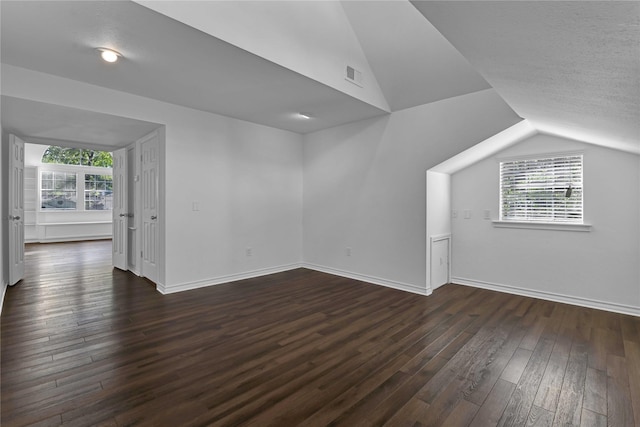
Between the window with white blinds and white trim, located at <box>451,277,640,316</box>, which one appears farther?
the window with white blinds

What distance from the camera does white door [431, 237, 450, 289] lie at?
169 inches

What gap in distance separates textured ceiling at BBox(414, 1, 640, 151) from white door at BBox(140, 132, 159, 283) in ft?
13.6

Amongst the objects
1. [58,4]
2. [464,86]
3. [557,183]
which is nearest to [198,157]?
[58,4]

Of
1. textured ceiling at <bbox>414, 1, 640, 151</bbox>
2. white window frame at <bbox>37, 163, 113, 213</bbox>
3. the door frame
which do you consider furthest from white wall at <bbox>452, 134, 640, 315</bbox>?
white window frame at <bbox>37, 163, 113, 213</bbox>

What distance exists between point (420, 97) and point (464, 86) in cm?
56

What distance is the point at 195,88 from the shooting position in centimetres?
354

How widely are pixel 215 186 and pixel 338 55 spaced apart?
251cm

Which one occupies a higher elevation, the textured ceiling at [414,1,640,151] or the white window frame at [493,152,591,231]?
the textured ceiling at [414,1,640,151]

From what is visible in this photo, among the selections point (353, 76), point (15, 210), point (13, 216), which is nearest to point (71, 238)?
point (15, 210)

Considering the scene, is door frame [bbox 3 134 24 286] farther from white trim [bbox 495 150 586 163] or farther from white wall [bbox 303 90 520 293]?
white trim [bbox 495 150 586 163]

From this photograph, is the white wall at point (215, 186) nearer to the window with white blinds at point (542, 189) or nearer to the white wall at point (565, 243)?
the white wall at point (565, 243)

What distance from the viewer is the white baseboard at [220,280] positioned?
417 cm

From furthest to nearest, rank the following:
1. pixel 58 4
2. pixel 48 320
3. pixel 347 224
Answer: pixel 347 224, pixel 48 320, pixel 58 4

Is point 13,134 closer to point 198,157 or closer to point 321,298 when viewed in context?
point 198,157
